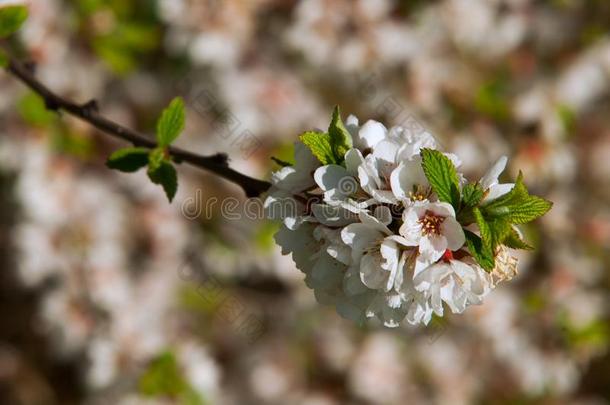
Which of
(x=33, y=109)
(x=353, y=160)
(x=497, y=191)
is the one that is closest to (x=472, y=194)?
(x=497, y=191)

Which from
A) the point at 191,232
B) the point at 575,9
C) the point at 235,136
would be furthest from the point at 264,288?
the point at 575,9

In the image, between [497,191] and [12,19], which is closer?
[497,191]

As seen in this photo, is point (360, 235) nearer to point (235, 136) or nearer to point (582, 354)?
point (235, 136)

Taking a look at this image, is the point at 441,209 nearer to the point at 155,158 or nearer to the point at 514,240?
the point at 514,240

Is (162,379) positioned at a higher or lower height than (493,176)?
higher

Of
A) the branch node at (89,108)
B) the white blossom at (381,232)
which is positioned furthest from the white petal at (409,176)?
the branch node at (89,108)

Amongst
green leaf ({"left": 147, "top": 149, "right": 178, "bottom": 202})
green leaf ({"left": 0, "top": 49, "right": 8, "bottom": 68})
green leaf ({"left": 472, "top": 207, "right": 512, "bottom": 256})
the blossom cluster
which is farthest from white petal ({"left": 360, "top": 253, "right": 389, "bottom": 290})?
green leaf ({"left": 0, "top": 49, "right": 8, "bottom": 68})

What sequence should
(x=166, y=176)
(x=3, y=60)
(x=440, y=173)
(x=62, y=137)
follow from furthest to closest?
(x=62, y=137)
(x=3, y=60)
(x=166, y=176)
(x=440, y=173)

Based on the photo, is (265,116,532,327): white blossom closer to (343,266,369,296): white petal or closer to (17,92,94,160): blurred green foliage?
(343,266,369,296): white petal
